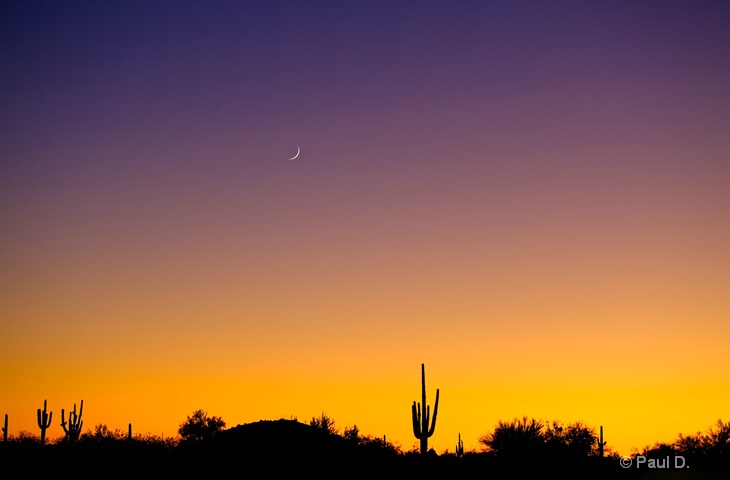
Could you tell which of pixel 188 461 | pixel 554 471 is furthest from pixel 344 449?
pixel 554 471

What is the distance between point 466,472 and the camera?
141ft

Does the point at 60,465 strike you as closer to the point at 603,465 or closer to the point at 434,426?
the point at 434,426

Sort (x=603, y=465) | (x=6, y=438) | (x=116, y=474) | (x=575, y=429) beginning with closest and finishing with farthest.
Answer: (x=116, y=474)
(x=603, y=465)
(x=6, y=438)
(x=575, y=429)

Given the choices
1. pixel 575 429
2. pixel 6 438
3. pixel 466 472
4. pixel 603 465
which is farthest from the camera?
pixel 575 429

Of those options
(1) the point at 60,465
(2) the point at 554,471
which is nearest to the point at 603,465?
(2) the point at 554,471

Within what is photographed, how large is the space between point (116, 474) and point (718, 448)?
43703 mm

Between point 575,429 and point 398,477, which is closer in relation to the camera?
point 398,477

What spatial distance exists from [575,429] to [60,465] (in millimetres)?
39544

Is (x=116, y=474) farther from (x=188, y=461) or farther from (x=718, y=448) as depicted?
(x=718, y=448)

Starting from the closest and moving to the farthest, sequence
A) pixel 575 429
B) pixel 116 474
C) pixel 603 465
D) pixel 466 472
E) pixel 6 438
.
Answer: pixel 116 474 < pixel 466 472 < pixel 603 465 < pixel 6 438 < pixel 575 429

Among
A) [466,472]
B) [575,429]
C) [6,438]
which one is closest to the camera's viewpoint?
[466,472]

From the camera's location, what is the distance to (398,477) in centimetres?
4062

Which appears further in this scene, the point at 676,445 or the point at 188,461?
the point at 676,445

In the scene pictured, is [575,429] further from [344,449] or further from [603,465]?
[344,449]
